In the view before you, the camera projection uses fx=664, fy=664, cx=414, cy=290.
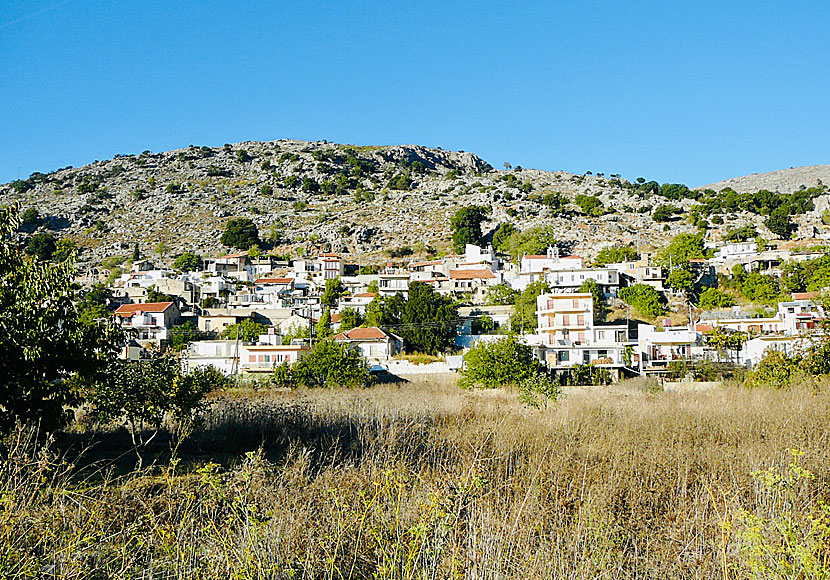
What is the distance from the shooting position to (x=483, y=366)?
99.8 feet

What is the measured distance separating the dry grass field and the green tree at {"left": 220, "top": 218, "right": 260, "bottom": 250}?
73.0 metres

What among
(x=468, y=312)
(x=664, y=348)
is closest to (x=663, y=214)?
(x=468, y=312)

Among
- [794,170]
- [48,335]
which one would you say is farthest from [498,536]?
[794,170]

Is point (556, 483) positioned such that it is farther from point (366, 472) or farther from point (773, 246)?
point (773, 246)

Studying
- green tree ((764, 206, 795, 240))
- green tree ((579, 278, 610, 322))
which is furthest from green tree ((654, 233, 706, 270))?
green tree ((764, 206, 795, 240))

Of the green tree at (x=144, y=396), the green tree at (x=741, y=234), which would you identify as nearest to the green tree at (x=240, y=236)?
the green tree at (x=741, y=234)

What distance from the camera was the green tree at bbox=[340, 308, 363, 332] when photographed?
4750cm

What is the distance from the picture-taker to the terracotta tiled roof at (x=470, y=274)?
61.0 metres

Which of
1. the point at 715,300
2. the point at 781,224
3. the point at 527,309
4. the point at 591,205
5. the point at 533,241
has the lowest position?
the point at 527,309

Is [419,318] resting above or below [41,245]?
below

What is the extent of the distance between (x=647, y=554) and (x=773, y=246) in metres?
70.7

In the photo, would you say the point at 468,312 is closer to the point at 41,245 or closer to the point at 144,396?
the point at 144,396

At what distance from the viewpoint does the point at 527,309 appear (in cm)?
4816

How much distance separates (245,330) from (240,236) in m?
38.4
